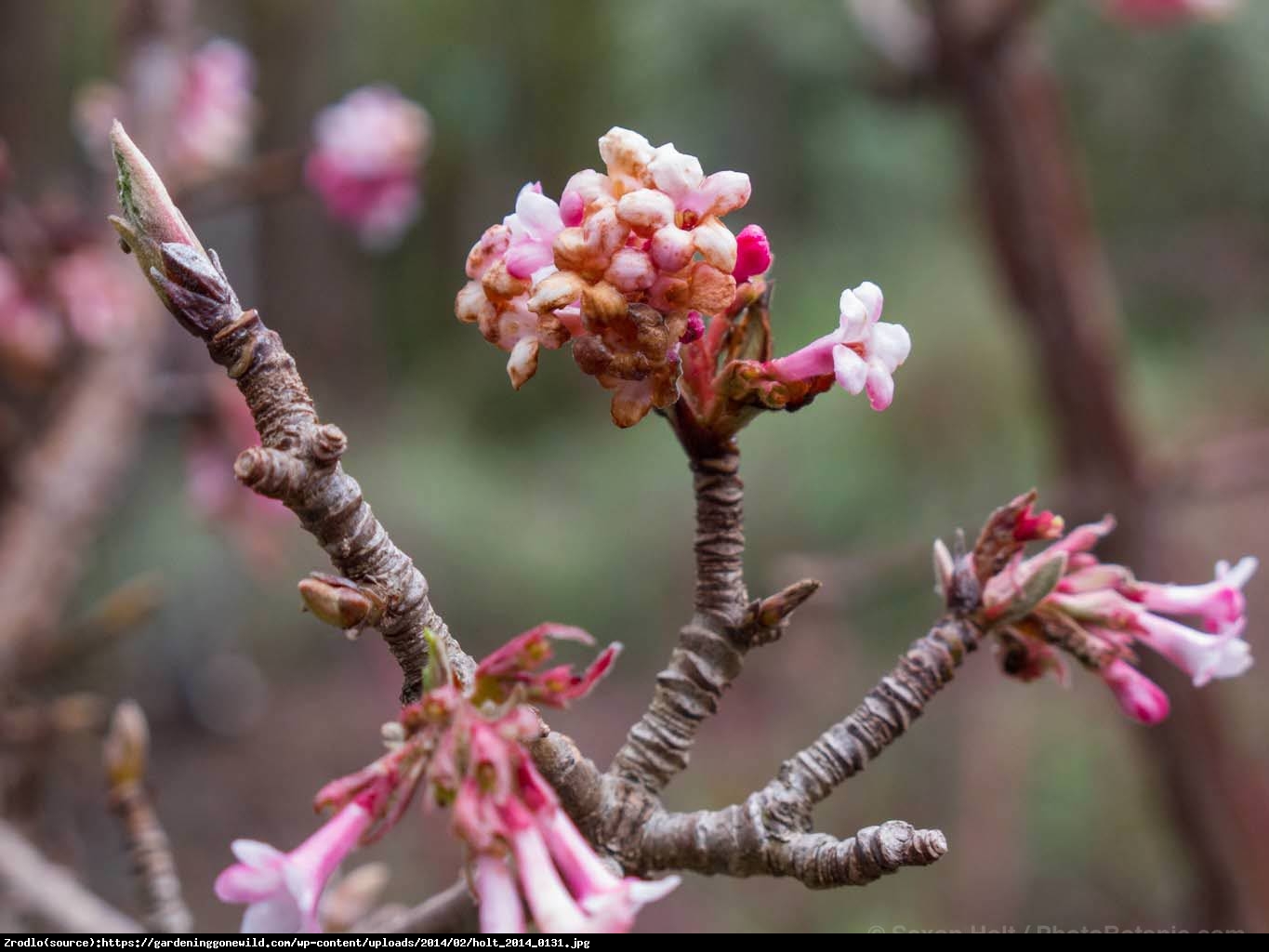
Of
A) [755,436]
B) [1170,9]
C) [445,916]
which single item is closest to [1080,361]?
[1170,9]

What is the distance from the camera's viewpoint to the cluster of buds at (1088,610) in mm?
518

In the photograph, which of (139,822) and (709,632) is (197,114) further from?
(709,632)

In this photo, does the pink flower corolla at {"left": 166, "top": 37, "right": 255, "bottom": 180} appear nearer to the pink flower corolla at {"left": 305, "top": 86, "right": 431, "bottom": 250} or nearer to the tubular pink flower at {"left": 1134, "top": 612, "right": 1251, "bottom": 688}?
the pink flower corolla at {"left": 305, "top": 86, "right": 431, "bottom": 250}

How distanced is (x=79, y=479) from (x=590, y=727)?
247cm

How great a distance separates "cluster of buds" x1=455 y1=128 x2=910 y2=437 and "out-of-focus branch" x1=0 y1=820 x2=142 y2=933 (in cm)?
53

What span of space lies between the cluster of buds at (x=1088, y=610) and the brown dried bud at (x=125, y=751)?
→ 539 mm

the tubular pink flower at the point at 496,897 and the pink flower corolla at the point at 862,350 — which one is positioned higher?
the pink flower corolla at the point at 862,350

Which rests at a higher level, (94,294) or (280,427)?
(94,294)

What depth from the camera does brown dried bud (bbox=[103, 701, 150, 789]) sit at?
28.7 inches

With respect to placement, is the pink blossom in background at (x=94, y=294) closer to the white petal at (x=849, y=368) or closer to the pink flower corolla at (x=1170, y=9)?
the white petal at (x=849, y=368)

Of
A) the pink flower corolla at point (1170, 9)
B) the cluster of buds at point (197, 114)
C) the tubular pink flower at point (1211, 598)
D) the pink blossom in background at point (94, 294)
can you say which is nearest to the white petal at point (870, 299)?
the tubular pink flower at point (1211, 598)

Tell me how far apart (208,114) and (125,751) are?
109 cm

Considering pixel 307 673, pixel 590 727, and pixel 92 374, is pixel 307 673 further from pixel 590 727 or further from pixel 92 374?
pixel 92 374

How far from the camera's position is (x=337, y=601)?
38 cm
